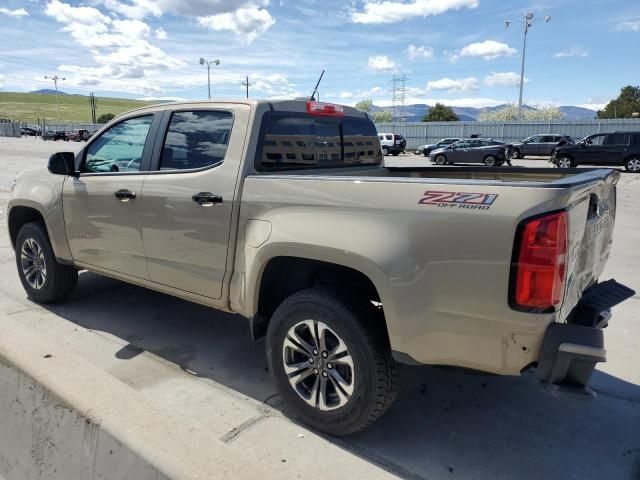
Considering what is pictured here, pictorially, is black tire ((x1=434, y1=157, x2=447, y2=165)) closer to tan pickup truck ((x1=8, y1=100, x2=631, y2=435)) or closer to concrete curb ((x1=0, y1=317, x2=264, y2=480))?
tan pickup truck ((x1=8, y1=100, x2=631, y2=435))

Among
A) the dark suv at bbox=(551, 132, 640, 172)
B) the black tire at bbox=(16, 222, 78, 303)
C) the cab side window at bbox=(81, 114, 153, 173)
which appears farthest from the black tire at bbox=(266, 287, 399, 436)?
the dark suv at bbox=(551, 132, 640, 172)

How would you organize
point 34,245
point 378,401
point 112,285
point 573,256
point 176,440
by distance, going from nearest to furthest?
point 176,440
point 573,256
point 378,401
point 34,245
point 112,285

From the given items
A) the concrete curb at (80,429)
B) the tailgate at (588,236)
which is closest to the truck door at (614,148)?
the tailgate at (588,236)

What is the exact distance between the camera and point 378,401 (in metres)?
2.75

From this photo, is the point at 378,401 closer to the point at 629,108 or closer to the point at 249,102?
the point at 249,102

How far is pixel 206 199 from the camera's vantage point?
3389mm

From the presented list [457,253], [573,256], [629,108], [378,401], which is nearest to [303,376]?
[378,401]

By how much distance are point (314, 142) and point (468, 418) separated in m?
2.16

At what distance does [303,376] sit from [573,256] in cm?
158

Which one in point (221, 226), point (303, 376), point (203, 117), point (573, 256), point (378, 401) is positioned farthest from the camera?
point (203, 117)

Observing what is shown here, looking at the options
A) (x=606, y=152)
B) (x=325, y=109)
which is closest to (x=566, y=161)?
(x=606, y=152)

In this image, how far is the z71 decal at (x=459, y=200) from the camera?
2311 millimetres

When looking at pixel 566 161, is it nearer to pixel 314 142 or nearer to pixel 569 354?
pixel 314 142

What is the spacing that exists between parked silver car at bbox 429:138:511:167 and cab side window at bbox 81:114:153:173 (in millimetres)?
25630
